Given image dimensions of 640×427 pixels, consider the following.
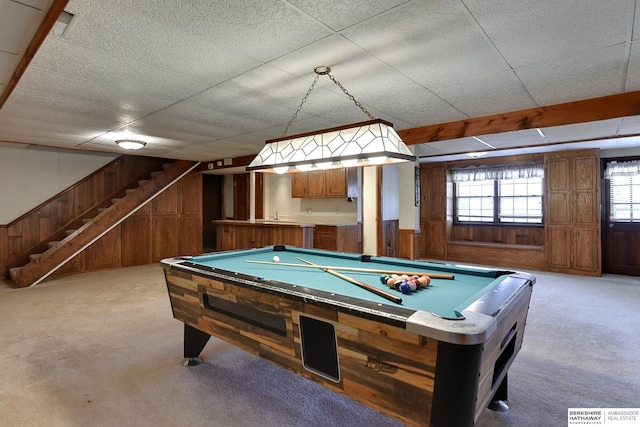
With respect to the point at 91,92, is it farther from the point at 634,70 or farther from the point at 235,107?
the point at 634,70

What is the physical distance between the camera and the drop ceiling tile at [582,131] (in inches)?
159

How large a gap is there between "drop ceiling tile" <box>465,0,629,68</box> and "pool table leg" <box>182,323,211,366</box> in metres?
2.71

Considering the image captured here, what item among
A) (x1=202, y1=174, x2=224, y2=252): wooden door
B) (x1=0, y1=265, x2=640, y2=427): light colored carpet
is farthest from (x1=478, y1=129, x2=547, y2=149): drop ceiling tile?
(x1=202, y1=174, x2=224, y2=252): wooden door

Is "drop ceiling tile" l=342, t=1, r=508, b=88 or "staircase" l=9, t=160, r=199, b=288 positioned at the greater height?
"drop ceiling tile" l=342, t=1, r=508, b=88

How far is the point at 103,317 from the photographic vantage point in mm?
3672

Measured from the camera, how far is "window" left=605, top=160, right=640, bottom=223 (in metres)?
5.76

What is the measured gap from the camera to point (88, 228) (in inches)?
225

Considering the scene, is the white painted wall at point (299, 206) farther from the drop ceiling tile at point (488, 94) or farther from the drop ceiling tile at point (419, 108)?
the drop ceiling tile at point (488, 94)

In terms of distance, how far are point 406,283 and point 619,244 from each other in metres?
6.28

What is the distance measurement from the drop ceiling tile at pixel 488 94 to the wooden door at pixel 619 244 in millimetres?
4215

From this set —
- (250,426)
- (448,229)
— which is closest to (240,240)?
(448,229)

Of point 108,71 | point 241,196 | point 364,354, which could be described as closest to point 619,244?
point 364,354

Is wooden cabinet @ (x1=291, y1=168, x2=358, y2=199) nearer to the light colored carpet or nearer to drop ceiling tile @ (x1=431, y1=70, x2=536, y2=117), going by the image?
drop ceiling tile @ (x1=431, y1=70, x2=536, y2=117)

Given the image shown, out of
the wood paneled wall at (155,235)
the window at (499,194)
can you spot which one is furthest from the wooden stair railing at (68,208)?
the window at (499,194)
